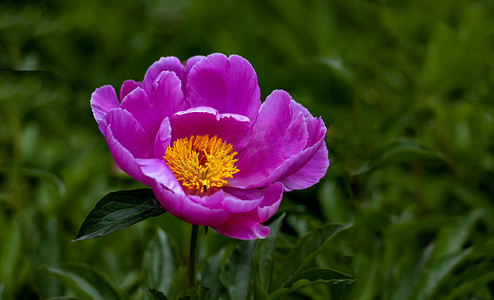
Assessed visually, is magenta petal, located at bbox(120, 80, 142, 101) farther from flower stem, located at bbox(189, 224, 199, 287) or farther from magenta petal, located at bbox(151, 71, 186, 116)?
flower stem, located at bbox(189, 224, 199, 287)

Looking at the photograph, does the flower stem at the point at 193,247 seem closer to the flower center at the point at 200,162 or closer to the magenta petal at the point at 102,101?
the flower center at the point at 200,162

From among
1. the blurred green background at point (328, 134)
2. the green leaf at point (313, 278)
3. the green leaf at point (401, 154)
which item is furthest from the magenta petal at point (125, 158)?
the green leaf at point (401, 154)

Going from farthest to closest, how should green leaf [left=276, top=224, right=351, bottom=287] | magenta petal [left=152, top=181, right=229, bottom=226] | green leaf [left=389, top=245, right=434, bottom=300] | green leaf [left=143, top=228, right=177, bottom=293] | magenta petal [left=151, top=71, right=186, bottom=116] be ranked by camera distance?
green leaf [left=389, top=245, right=434, bottom=300] → green leaf [left=143, top=228, right=177, bottom=293] → green leaf [left=276, top=224, right=351, bottom=287] → magenta petal [left=151, top=71, right=186, bottom=116] → magenta petal [left=152, top=181, right=229, bottom=226]

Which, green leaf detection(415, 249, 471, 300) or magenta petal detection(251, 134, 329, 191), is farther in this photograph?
green leaf detection(415, 249, 471, 300)

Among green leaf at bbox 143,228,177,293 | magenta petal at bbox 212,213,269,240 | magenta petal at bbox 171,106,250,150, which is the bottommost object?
green leaf at bbox 143,228,177,293

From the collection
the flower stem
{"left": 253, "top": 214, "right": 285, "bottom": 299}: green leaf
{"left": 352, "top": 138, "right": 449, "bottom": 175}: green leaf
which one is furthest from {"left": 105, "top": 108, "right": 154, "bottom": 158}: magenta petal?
{"left": 352, "top": 138, "right": 449, "bottom": 175}: green leaf

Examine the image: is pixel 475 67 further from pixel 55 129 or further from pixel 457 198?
pixel 55 129

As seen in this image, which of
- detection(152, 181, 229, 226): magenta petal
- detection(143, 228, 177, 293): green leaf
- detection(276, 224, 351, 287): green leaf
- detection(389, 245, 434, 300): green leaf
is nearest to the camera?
detection(152, 181, 229, 226): magenta petal
